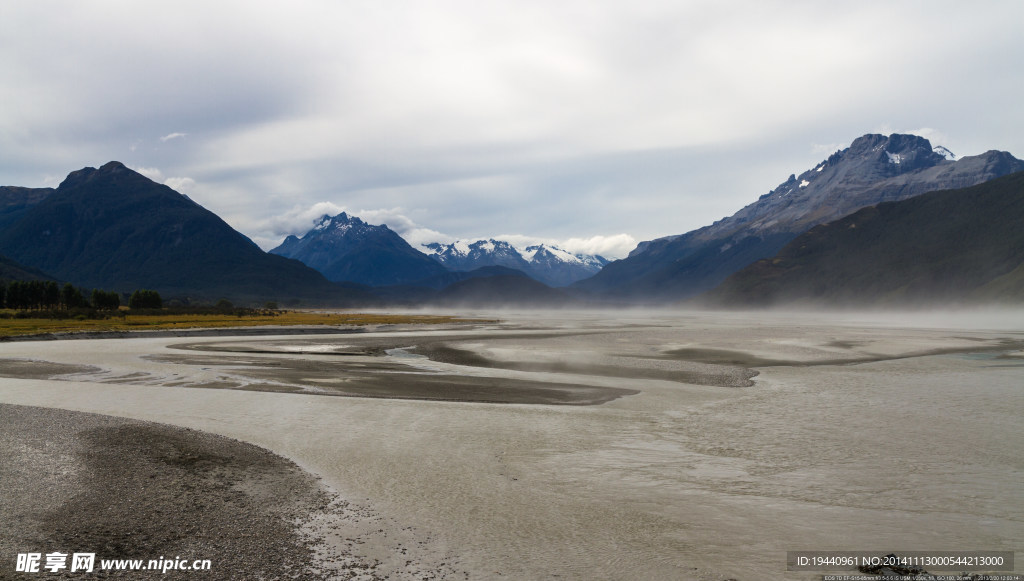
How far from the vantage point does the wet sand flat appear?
12.3m

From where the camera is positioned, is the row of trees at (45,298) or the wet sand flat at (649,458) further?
the row of trees at (45,298)

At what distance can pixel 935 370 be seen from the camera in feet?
132

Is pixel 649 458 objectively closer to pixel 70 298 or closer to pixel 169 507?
pixel 169 507

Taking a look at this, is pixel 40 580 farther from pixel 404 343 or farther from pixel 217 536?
pixel 404 343

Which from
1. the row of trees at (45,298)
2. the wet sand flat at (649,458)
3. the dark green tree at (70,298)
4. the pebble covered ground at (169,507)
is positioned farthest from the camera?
the dark green tree at (70,298)

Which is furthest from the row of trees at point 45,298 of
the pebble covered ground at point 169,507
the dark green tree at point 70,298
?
the pebble covered ground at point 169,507

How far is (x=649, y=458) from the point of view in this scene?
62.4 feet

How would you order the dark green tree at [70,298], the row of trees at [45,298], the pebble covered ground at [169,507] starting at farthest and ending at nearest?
the dark green tree at [70,298], the row of trees at [45,298], the pebble covered ground at [169,507]

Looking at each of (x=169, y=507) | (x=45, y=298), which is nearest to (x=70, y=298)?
(x=45, y=298)

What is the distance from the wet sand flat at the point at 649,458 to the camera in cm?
1226

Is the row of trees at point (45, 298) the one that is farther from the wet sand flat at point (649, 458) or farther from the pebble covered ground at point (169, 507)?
the pebble covered ground at point (169, 507)

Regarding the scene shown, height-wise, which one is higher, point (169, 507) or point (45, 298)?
point (45, 298)

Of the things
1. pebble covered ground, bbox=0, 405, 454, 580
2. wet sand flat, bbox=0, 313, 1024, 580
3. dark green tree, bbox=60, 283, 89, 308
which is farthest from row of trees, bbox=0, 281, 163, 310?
pebble covered ground, bbox=0, 405, 454, 580

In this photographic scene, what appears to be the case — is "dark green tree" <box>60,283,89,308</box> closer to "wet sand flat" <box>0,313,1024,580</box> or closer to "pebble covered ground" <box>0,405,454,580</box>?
"wet sand flat" <box>0,313,1024,580</box>
